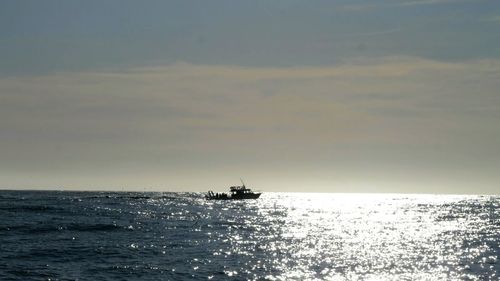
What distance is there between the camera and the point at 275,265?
60188mm

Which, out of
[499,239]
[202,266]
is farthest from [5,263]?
[499,239]

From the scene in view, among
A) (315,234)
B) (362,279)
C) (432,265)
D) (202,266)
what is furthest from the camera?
(315,234)

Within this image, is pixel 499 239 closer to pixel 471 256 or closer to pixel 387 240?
pixel 387 240

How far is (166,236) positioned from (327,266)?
3051cm

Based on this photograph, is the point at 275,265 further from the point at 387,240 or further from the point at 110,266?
the point at 387,240

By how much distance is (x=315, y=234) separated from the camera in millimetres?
99875

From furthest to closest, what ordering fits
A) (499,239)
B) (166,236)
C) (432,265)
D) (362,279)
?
(499,239) → (166,236) → (432,265) → (362,279)

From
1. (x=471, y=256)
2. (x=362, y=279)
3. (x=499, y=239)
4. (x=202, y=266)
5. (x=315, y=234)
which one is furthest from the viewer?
(x=315, y=234)

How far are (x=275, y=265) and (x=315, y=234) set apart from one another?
133 feet

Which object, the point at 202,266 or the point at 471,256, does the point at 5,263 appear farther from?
the point at 471,256

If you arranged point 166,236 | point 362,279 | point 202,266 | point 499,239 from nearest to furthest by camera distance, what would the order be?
1. point 362,279
2. point 202,266
3. point 166,236
4. point 499,239

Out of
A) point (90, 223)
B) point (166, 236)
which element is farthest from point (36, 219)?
point (166, 236)

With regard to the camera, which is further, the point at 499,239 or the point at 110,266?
the point at 499,239

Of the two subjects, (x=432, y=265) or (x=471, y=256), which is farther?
(x=471, y=256)
